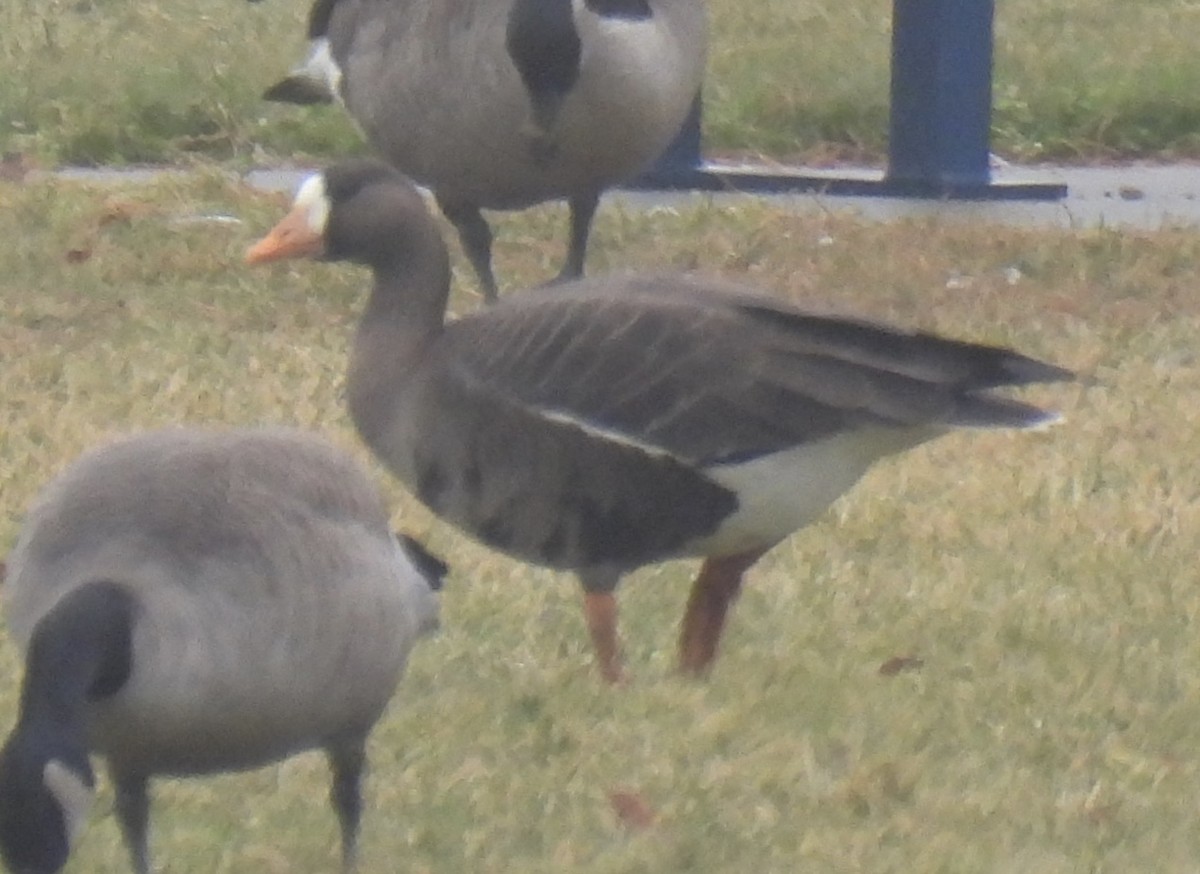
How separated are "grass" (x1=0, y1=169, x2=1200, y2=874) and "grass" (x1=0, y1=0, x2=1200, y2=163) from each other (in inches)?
112

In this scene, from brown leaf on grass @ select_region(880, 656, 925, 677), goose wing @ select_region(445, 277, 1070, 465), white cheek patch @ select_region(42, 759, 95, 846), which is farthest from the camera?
brown leaf on grass @ select_region(880, 656, 925, 677)

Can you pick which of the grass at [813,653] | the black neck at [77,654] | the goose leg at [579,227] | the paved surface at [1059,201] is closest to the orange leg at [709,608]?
the grass at [813,653]


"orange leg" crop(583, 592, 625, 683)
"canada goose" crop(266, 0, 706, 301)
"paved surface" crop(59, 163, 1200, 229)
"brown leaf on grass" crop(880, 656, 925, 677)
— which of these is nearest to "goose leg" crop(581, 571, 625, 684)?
"orange leg" crop(583, 592, 625, 683)

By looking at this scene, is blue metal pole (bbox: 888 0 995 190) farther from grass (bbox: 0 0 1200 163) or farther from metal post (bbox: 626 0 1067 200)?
grass (bbox: 0 0 1200 163)

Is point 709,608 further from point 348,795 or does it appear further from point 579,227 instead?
point 579,227

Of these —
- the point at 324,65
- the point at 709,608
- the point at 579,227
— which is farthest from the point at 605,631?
the point at 324,65

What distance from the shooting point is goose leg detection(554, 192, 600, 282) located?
801cm

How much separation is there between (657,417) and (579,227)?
10.7 feet

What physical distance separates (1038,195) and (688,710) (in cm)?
566

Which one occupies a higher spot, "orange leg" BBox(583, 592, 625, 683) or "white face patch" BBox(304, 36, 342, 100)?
"orange leg" BBox(583, 592, 625, 683)

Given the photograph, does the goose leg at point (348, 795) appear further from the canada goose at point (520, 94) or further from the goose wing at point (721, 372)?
the canada goose at point (520, 94)

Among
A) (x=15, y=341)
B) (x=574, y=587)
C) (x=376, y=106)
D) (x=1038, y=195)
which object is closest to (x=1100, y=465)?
(x=574, y=587)

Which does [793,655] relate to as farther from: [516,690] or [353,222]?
[353,222]

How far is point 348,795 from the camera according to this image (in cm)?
418
